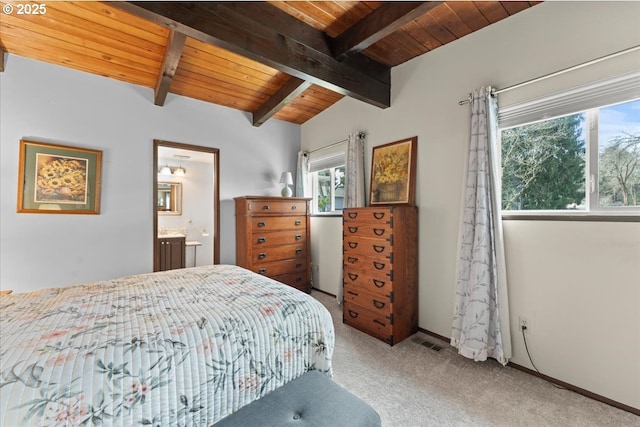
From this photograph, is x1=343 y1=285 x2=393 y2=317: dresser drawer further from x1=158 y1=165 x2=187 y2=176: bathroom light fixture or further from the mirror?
x1=158 y1=165 x2=187 y2=176: bathroom light fixture

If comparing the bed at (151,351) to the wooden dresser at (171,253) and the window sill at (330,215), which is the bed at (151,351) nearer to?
the window sill at (330,215)

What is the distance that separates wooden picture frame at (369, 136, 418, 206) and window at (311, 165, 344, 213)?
0.75 meters

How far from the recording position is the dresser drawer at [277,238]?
3.34 metres

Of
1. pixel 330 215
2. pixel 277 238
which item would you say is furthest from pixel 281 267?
pixel 330 215

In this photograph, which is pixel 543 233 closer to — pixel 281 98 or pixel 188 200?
pixel 281 98

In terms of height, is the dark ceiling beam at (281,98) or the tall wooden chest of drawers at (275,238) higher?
the dark ceiling beam at (281,98)

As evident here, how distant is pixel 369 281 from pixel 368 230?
503 millimetres

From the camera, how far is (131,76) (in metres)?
2.82

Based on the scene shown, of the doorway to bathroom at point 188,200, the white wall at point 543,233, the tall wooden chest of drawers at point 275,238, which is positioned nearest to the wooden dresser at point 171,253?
the doorway to bathroom at point 188,200

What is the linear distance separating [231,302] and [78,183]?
2.52 m

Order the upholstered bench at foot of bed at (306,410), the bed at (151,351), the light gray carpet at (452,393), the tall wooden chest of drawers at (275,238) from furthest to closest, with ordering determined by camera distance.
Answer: the tall wooden chest of drawers at (275,238) → the light gray carpet at (452,393) → the upholstered bench at foot of bed at (306,410) → the bed at (151,351)

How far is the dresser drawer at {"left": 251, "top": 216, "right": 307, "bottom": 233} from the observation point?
3352 mm

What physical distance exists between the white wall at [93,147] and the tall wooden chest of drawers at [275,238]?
419 millimetres

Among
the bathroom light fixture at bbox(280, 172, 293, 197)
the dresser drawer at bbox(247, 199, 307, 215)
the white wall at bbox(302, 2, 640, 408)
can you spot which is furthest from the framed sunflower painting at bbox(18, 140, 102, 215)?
the white wall at bbox(302, 2, 640, 408)
